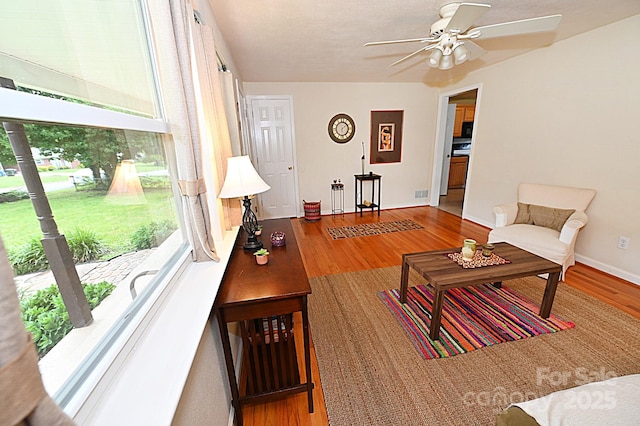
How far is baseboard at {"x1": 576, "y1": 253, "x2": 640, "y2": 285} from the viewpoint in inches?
93.0

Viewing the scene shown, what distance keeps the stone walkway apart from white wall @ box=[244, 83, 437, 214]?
378 cm

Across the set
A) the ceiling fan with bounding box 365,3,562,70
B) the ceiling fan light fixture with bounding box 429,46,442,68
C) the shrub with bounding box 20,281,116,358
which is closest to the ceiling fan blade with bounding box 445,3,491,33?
the ceiling fan with bounding box 365,3,562,70

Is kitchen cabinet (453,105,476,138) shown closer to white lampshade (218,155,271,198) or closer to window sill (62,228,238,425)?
white lampshade (218,155,271,198)

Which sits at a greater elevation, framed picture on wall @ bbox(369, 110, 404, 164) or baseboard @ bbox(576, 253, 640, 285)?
framed picture on wall @ bbox(369, 110, 404, 164)

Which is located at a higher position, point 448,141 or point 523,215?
point 448,141

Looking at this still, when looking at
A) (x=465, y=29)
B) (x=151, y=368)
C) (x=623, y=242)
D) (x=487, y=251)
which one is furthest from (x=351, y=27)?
(x=623, y=242)

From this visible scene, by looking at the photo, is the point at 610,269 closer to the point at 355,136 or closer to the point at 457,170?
the point at 355,136

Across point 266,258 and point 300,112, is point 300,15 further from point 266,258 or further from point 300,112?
point 300,112

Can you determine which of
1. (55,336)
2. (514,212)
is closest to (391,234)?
(514,212)

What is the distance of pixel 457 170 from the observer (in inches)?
262

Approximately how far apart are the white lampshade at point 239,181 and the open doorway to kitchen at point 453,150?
14.2 feet

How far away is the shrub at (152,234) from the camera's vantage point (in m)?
0.97

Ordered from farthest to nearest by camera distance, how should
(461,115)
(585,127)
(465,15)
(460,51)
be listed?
(461,115), (585,127), (460,51), (465,15)

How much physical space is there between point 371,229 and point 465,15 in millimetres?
2816
